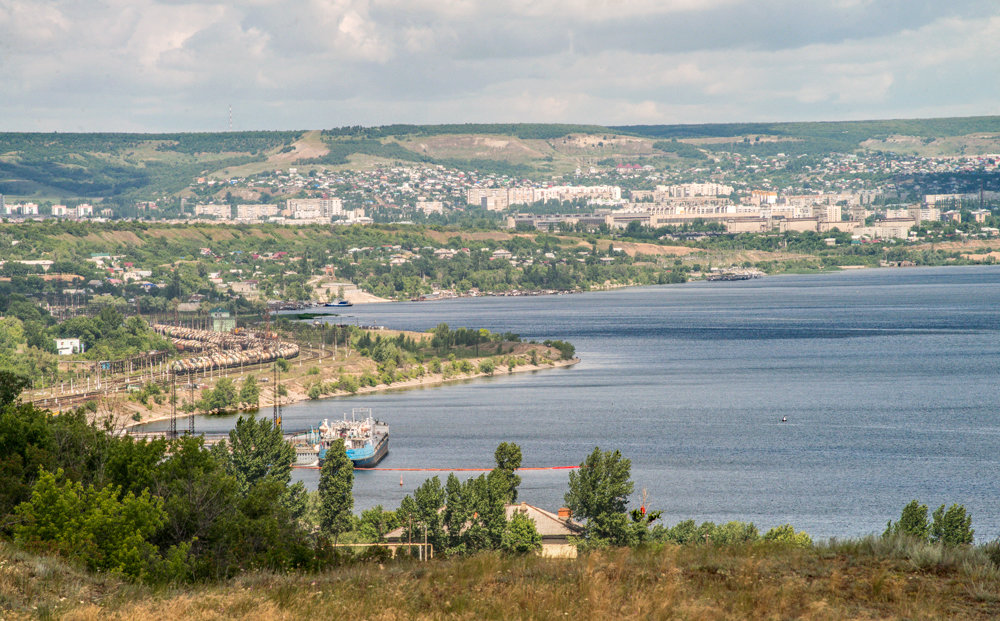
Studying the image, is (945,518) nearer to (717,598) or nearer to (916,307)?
(717,598)

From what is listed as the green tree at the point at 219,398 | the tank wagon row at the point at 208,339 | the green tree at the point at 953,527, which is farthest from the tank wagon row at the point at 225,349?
the green tree at the point at 953,527

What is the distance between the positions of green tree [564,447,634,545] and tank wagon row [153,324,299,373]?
5634cm

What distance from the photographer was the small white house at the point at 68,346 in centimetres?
9769

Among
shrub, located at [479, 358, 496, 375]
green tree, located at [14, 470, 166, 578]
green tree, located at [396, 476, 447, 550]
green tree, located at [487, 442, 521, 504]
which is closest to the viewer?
green tree, located at [14, 470, 166, 578]

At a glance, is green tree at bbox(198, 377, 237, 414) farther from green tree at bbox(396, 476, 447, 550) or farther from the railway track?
green tree at bbox(396, 476, 447, 550)

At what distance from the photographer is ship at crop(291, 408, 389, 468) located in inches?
2179

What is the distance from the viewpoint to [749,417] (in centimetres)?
6731

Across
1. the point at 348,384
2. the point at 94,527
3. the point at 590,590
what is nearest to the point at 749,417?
the point at 348,384

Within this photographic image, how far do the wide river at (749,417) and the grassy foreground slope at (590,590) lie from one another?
24468 millimetres

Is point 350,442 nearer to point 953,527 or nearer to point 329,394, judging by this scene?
point 329,394

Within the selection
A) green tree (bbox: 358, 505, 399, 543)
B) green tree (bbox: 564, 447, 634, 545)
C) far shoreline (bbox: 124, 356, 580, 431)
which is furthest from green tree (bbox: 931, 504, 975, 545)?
far shoreline (bbox: 124, 356, 580, 431)

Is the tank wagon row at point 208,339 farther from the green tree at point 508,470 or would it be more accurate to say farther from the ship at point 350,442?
the green tree at point 508,470

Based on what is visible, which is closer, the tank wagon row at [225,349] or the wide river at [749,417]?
the wide river at [749,417]

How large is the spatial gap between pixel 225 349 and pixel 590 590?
9226 cm
